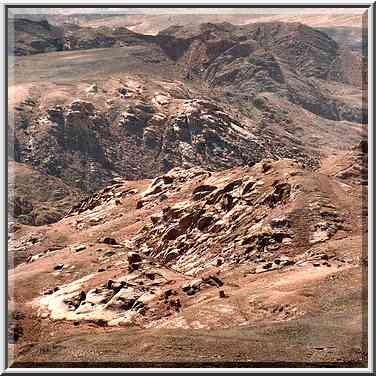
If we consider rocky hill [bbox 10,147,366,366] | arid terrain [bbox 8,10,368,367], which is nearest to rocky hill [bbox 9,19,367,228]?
arid terrain [bbox 8,10,368,367]

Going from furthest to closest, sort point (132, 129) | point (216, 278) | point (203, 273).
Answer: point (132, 129) < point (203, 273) < point (216, 278)

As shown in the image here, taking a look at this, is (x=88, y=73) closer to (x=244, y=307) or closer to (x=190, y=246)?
(x=190, y=246)

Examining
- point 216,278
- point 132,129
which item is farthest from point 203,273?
point 132,129

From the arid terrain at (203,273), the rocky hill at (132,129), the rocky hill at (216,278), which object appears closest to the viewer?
the arid terrain at (203,273)

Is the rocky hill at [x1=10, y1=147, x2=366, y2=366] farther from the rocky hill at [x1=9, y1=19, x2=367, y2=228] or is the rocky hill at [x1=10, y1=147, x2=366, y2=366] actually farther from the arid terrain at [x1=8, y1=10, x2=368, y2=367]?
the rocky hill at [x1=9, y1=19, x2=367, y2=228]

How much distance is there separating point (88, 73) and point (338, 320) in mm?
139645

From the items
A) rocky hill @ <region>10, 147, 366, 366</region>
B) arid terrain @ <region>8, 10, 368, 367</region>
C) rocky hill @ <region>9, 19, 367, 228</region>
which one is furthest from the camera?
rocky hill @ <region>9, 19, 367, 228</region>

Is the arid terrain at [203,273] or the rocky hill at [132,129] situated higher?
the rocky hill at [132,129]

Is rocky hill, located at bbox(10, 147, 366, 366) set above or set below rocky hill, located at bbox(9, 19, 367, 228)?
below

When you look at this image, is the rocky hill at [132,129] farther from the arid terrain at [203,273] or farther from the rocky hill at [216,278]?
the rocky hill at [216,278]

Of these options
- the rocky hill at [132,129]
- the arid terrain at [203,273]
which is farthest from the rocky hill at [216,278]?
the rocky hill at [132,129]

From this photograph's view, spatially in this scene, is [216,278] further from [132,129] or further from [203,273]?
[132,129]

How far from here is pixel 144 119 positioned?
141375 millimetres

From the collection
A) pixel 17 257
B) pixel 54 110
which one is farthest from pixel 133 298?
pixel 54 110
